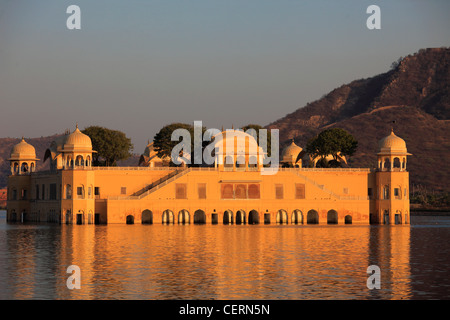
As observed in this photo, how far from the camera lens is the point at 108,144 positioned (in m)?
100

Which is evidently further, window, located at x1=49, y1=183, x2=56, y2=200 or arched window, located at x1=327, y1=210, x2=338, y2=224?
arched window, located at x1=327, y1=210, x2=338, y2=224

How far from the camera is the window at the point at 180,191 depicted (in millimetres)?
85500

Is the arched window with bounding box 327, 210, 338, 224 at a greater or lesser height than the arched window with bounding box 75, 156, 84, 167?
lesser

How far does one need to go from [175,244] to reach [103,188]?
31536 mm

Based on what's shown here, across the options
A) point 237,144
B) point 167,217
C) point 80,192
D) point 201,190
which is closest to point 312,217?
point 237,144

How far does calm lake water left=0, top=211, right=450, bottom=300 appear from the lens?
3247 cm

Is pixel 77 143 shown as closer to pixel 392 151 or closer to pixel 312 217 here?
pixel 312 217

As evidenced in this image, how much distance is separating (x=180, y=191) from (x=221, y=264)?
4310 cm

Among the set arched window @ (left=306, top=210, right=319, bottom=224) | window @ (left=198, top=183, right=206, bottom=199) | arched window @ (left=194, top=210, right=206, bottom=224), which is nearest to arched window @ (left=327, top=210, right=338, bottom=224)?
arched window @ (left=306, top=210, right=319, bottom=224)

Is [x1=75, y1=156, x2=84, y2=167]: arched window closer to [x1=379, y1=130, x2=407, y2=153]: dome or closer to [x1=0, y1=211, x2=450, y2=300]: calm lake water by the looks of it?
[x1=0, y1=211, x2=450, y2=300]: calm lake water

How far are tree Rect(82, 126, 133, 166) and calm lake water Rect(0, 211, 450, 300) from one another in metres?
29.6
